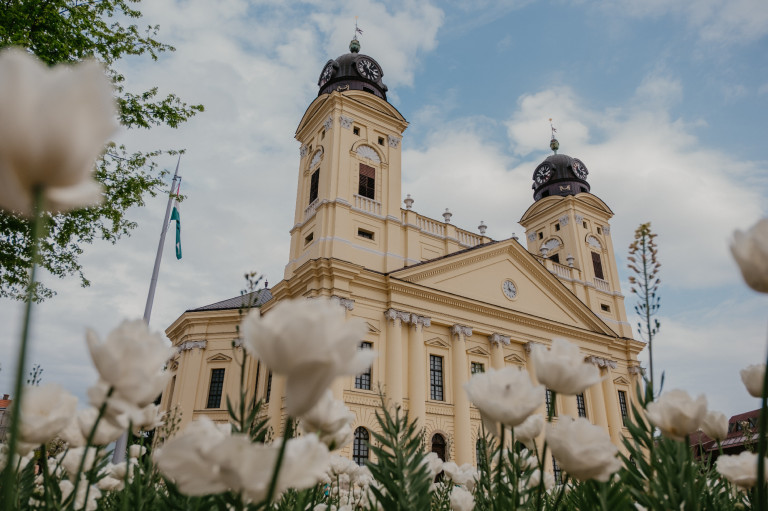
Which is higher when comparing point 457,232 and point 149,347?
point 457,232

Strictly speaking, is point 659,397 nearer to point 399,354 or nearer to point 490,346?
point 399,354

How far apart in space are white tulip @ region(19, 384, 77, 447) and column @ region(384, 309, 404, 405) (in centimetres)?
1779

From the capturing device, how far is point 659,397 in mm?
1482

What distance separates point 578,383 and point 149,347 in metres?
1.15

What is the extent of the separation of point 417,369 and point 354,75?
1698cm

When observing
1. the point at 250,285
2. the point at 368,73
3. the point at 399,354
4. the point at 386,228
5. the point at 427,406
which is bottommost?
the point at 250,285

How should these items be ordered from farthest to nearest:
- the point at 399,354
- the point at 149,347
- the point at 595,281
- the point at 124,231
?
the point at 595,281
the point at 399,354
the point at 124,231
the point at 149,347

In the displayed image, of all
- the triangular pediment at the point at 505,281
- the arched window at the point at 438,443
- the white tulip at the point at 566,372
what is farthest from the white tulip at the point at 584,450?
the arched window at the point at 438,443

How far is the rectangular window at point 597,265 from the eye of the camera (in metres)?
31.1

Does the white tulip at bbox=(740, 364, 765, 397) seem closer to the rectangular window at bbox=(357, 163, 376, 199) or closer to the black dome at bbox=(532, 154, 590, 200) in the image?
the rectangular window at bbox=(357, 163, 376, 199)

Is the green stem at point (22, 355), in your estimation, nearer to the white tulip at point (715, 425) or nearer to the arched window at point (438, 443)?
the white tulip at point (715, 425)

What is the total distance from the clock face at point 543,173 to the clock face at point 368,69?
50.0 ft

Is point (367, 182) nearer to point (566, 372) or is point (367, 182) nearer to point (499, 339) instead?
point (499, 339)

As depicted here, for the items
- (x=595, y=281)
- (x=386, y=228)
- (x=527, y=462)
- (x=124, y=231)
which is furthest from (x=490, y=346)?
(x=527, y=462)
